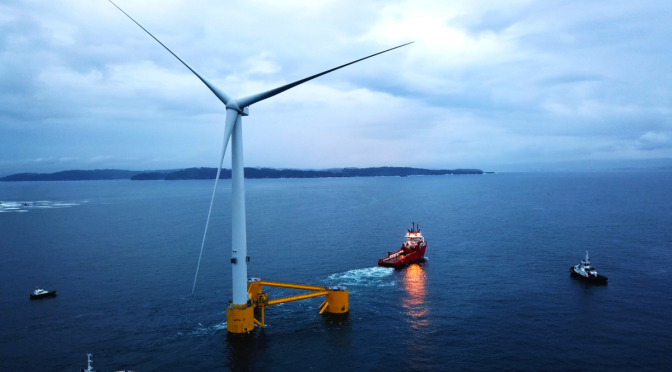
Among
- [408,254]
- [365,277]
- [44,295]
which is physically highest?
[408,254]

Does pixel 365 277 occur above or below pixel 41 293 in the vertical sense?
below

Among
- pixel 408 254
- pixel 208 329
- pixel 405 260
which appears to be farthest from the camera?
pixel 408 254

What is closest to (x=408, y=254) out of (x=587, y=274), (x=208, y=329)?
(x=587, y=274)

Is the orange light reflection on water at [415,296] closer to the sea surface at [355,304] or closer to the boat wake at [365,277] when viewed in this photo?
the sea surface at [355,304]

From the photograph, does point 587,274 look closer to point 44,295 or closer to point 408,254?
point 408,254

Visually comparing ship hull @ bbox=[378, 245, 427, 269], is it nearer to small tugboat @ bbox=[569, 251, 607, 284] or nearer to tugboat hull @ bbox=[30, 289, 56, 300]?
small tugboat @ bbox=[569, 251, 607, 284]

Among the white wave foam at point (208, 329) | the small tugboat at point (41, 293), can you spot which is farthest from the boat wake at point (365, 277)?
the small tugboat at point (41, 293)

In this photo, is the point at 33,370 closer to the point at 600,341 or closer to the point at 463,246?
the point at 600,341
